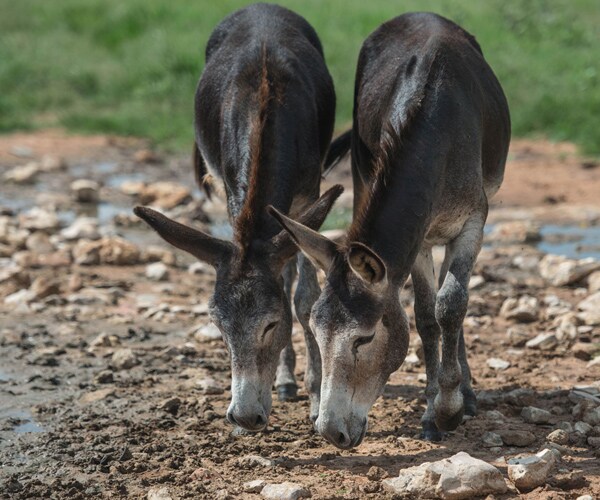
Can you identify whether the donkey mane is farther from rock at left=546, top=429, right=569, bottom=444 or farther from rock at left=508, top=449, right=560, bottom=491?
rock at left=546, top=429, right=569, bottom=444

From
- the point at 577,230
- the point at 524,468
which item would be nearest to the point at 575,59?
the point at 577,230

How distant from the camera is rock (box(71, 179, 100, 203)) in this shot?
1379cm

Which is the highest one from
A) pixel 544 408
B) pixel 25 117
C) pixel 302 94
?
pixel 302 94

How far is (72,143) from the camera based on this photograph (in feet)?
57.4

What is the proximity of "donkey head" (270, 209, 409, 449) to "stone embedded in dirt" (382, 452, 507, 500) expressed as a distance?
332mm

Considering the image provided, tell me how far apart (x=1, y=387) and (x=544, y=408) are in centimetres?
355

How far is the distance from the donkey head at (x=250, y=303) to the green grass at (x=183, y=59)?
9.48 m

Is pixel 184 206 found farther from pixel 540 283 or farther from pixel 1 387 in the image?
pixel 1 387

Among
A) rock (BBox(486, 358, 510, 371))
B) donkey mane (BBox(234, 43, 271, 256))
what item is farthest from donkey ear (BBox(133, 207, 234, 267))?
rock (BBox(486, 358, 510, 371))

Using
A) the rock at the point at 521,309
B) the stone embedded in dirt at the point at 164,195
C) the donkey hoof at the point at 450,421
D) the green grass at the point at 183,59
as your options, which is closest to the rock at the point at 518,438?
the donkey hoof at the point at 450,421

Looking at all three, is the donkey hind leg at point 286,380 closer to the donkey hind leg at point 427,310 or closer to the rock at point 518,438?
the donkey hind leg at point 427,310

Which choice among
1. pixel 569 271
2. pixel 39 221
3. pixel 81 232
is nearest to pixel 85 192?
pixel 39 221

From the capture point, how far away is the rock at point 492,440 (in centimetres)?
620

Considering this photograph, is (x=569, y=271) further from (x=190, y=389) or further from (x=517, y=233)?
(x=190, y=389)
